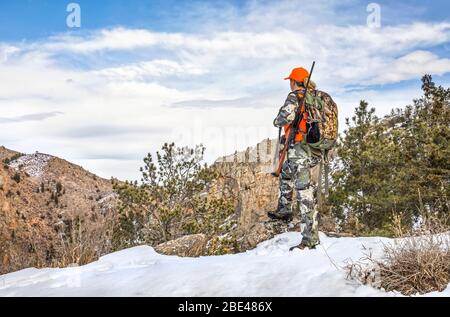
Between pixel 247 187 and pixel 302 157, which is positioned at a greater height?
pixel 302 157

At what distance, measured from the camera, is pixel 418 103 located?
4034 cm

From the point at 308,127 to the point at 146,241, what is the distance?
1115 centimetres

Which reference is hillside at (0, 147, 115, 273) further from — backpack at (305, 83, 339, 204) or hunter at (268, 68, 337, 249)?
backpack at (305, 83, 339, 204)

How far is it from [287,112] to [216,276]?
2.30m

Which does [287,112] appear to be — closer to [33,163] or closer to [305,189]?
[305,189]

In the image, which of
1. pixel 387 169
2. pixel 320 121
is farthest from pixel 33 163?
pixel 320 121

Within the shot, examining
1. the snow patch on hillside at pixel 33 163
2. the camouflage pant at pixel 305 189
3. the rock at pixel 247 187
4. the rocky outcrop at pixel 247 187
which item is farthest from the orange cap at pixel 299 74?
the snow patch on hillside at pixel 33 163

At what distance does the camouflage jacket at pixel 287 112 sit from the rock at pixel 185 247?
300 centimetres

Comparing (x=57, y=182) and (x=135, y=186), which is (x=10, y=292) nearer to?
(x=135, y=186)

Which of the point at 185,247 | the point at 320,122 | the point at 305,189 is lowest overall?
the point at 185,247

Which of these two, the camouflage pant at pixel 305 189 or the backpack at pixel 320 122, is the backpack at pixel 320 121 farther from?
the camouflage pant at pixel 305 189

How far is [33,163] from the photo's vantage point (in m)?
71.8

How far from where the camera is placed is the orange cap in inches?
272
